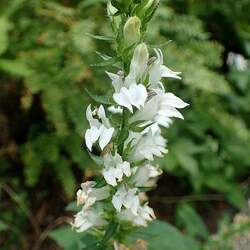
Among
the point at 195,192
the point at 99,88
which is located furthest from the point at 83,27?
the point at 195,192

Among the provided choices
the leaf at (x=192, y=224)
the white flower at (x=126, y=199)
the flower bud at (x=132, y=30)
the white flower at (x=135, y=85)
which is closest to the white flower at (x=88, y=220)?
the white flower at (x=126, y=199)

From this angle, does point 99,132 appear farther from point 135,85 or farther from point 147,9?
point 147,9

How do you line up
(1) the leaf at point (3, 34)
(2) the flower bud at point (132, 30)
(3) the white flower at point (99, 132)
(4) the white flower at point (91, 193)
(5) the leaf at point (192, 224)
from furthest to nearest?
(1) the leaf at point (3, 34)
(5) the leaf at point (192, 224)
(4) the white flower at point (91, 193)
(3) the white flower at point (99, 132)
(2) the flower bud at point (132, 30)

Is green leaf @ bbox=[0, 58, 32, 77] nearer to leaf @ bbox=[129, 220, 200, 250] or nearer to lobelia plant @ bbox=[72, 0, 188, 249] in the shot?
leaf @ bbox=[129, 220, 200, 250]

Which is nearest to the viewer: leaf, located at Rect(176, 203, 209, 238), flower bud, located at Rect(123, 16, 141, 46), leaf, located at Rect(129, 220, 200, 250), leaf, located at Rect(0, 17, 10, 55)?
flower bud, located at Rect(123, 16, 141, 46)

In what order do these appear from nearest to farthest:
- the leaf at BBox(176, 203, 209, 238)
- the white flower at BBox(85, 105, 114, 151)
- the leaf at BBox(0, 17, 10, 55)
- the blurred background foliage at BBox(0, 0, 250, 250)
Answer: the white flower at BBox(85, 105, 114, 151), the leaf at BBox(176, 203, 209, 238), the leaf at BBox(0, 17, 10, 55), the blurred background foliage at BBox(0, 0, 250, 250)

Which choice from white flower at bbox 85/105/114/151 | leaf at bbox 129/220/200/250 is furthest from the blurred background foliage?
white flower at bbox 85/105/114/151

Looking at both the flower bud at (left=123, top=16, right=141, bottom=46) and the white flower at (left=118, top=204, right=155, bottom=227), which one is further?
the white flower at (left=118, top=204, right=155, bottom=227)

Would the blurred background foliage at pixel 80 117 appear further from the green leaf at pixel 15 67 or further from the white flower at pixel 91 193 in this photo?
the white flower at pixel 91 193
